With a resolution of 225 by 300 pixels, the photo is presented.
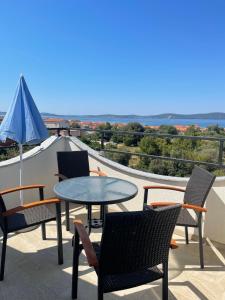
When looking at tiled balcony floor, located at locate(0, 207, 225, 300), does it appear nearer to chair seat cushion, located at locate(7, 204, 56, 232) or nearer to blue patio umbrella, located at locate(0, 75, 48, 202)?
chair seat cushion, located at locate(7, 204, 56, 232)

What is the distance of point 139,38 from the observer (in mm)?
15008

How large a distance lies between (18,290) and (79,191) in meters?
0.91

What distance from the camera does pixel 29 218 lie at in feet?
7.93

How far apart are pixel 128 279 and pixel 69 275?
928 mm

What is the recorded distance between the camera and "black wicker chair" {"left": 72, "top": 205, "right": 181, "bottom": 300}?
1339mm

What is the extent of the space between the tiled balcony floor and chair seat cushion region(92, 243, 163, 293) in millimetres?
533

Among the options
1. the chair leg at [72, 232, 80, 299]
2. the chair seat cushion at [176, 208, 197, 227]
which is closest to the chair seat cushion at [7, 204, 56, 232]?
the chair leg at [72, 232, 80, 299]

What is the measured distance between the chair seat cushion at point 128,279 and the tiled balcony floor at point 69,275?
0.53m

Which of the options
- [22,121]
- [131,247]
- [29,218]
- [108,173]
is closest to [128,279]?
[131,247]

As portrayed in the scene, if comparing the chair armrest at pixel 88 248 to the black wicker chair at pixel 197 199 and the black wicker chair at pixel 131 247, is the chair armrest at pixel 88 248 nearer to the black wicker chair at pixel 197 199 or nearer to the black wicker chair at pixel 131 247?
the black wicker chair at pixel 131 247

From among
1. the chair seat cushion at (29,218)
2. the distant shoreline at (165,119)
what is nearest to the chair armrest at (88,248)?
the chair seat cushion at (29,218)

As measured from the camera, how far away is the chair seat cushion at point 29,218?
2268 millimetres

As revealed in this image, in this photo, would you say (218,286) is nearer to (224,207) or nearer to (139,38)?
(224,207)

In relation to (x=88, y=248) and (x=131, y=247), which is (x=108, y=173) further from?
(x=131, y=247)
